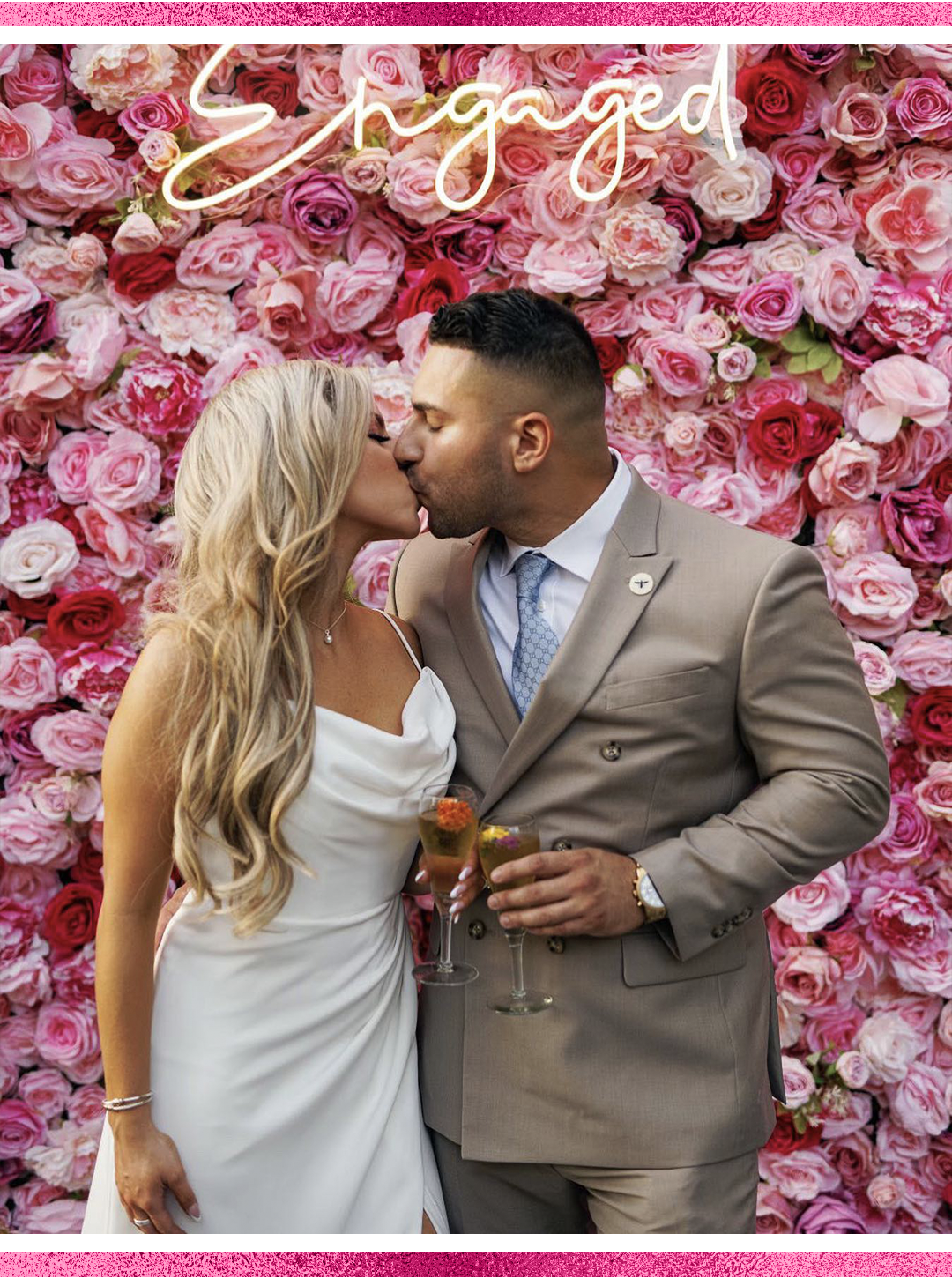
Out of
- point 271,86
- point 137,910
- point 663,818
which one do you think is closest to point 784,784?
point 663,818

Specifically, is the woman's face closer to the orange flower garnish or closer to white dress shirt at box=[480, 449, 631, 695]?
white dress shirt at box=[480, 449, 631, 695]

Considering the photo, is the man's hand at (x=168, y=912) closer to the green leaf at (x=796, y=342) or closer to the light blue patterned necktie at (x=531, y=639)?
the light blue patterned necktie at (x=531, y=639)

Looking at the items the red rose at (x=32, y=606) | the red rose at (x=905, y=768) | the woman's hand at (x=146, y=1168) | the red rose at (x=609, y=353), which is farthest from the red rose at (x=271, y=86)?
the woman's hand at (x=146, y=1168)

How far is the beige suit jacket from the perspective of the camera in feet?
7.23

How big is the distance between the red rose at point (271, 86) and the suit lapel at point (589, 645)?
63.6 inches

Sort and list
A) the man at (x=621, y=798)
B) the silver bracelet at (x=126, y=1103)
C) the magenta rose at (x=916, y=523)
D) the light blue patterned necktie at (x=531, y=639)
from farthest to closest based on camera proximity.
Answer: the magenta rose at (x=916, y=523) → the light blue patterned necktie at (x=531, y=639) → the man at (x=621, y=798) → the silver bracelet at (x=126, y=1103)

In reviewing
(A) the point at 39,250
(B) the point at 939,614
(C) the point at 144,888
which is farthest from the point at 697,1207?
(A) the point at 39,250

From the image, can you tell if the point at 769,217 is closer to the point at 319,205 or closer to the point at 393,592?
the point at 319,205

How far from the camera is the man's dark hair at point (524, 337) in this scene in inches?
92.8

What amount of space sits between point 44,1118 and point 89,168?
8.02ft

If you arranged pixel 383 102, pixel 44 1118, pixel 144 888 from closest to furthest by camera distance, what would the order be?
1. pixel 144 888
2. pixel 383 102
3. pixel 44 1118
